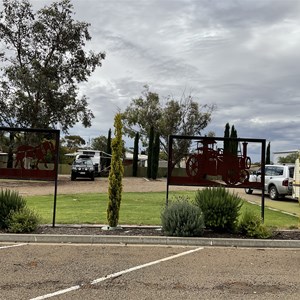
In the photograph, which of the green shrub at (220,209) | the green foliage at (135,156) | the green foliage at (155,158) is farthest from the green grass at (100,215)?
the green foliage at (135,156)

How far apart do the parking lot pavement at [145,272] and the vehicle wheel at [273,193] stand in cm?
1214

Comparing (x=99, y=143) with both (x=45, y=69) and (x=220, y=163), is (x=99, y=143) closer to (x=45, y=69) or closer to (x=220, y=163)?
(x=45, y=69)

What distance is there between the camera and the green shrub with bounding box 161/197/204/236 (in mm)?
9164

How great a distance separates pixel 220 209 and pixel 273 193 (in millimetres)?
11777

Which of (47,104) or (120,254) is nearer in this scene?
(120,254)

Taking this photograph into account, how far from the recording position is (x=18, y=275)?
20.1ft

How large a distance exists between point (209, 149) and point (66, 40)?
26.3m

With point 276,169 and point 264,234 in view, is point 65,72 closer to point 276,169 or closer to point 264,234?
point 276,169

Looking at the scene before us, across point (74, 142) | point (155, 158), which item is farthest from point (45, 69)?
point (74, 142)

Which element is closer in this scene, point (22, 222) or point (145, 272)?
point (145, 272)

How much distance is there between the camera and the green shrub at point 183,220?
9164mm

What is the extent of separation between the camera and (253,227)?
938 cm

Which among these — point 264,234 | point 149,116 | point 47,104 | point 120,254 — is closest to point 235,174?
point 264,234

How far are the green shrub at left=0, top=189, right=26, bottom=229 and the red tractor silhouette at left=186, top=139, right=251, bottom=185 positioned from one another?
4.32 m
